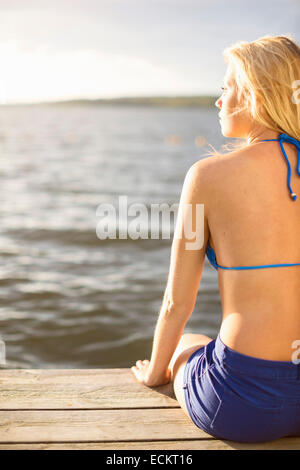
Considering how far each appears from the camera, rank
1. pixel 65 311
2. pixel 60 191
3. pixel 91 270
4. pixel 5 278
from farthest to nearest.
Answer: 1. pixel 60 191
2. pixel 91 270
3. pixel 5 278
4. pixel 65 311

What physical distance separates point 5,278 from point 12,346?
1701mm

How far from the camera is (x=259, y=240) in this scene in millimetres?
1789

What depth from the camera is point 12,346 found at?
4734mm

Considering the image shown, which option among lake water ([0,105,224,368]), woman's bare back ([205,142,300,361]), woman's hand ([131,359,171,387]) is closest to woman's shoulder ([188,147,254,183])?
woman's bare back ([205,142,300,361])

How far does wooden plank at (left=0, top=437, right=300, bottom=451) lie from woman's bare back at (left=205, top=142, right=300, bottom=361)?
363mm

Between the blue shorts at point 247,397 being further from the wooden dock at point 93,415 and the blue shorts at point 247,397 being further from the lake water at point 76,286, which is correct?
the lake water at point 76,286

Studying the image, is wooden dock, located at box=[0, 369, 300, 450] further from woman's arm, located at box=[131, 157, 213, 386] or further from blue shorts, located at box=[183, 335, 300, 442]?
woman's arm, located at box=[131, 157, 213, 386]

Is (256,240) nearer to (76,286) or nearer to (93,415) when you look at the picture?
(93,415)

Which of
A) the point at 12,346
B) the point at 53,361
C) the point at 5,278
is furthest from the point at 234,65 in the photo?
the point at 5,278

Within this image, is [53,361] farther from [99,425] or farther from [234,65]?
[234,65]

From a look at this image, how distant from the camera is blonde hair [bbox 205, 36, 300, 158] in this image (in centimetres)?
178

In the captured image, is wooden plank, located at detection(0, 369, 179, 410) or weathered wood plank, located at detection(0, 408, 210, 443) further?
wooden plank, located at detection(0, 369, 179, 410)
